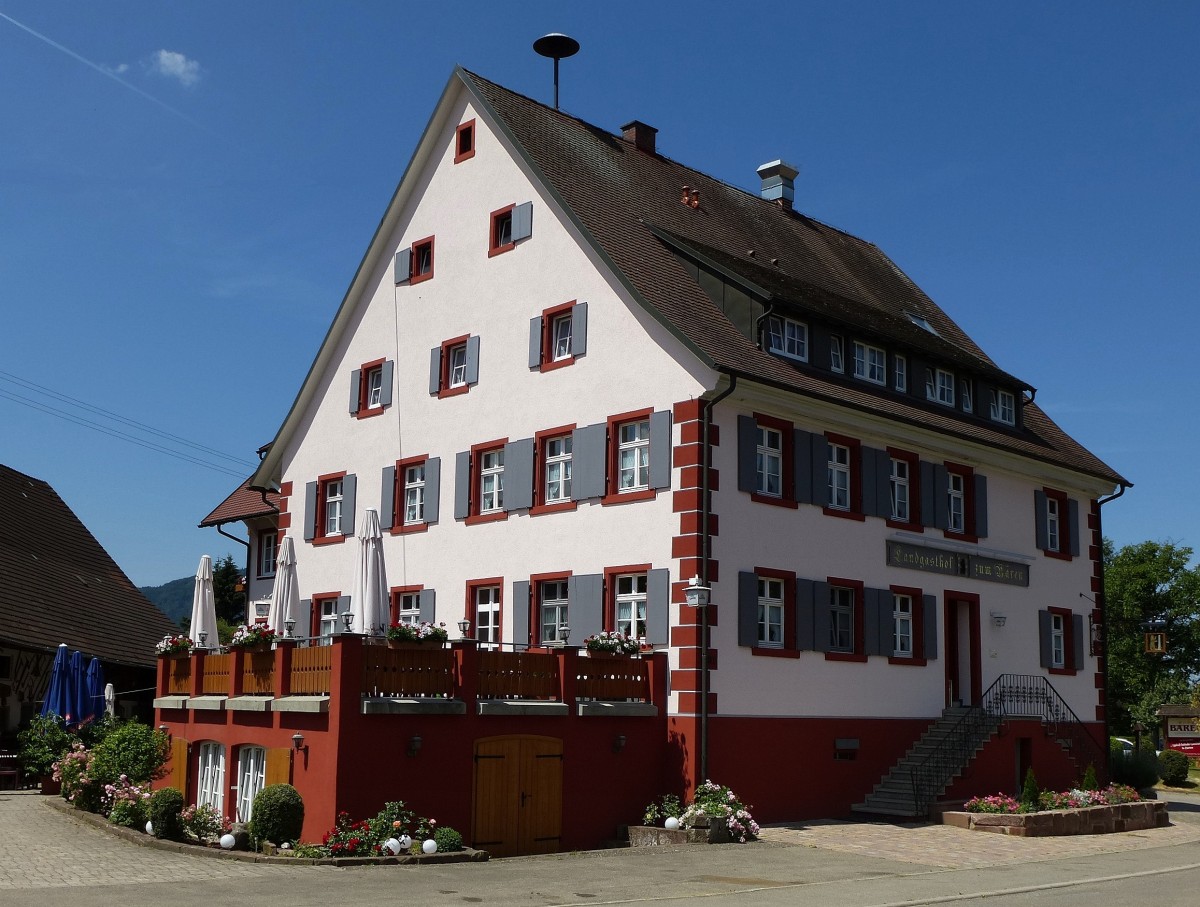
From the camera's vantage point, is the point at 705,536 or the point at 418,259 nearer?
the point at 705,536

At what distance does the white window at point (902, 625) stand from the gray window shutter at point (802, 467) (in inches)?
121

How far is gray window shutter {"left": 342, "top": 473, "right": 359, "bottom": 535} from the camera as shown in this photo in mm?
29312

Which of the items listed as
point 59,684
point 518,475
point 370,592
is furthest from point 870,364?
point 59,684

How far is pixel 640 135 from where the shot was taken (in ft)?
101

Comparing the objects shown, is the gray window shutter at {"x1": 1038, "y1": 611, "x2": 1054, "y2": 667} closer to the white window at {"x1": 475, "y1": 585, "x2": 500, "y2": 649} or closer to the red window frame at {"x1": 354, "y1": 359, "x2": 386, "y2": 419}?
the white window at {"x1": 475, "y1": 585, "x2": 500, "y2": 649}

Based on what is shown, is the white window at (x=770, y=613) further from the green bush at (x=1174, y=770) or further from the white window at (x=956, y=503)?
the green bush at (x=1174, y=770)

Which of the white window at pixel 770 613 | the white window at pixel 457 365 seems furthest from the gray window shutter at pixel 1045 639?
the white window at pixel 457 365

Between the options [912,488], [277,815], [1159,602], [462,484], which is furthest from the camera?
[1159,602]

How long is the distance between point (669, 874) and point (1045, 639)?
1465 centimetres

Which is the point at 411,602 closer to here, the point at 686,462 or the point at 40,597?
the point at 686,462

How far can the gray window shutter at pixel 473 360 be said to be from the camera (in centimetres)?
2662

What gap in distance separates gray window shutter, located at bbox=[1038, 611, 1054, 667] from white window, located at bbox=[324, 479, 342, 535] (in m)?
14.7

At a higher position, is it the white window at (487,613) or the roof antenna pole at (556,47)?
the roof antenna pole at (556,47)

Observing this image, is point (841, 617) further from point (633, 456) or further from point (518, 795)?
point (518, 795)
